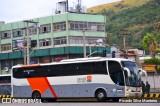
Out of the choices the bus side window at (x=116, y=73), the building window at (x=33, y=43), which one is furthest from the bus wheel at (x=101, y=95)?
the building window at (x=33, y=43)

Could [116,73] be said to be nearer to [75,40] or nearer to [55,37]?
[75,40]

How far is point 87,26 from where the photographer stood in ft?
235

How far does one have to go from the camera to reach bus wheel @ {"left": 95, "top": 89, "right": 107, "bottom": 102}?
1251 inches

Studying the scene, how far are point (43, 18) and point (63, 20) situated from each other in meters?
4.40

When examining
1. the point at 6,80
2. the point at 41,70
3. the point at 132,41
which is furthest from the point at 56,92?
the point at 132,41

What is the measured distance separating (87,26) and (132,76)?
133 ft

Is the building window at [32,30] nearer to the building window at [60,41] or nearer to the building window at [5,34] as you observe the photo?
the building window at [60,41]

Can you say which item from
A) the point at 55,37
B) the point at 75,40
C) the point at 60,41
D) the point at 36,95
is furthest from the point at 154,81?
the point at 55,37

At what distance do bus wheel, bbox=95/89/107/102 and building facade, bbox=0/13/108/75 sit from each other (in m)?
35.4

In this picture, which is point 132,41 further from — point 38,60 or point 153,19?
point 38,60

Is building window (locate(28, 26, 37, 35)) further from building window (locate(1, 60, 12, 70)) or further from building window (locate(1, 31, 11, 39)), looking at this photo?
building window (locate(1, 60, 12, 70))

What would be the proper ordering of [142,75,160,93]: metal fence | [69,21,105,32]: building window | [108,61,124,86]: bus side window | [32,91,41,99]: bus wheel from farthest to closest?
[69,21,105,32]: building window, [142,75,160,93]: metal fence, [32,91,41,99]: bus wheel, [108,61,124,86]: bus side window

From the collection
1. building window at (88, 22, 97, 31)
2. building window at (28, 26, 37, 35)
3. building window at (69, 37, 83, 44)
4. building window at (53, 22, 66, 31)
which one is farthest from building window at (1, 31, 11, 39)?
building window at (88, 22, 97, 31)

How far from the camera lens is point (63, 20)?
228ft
